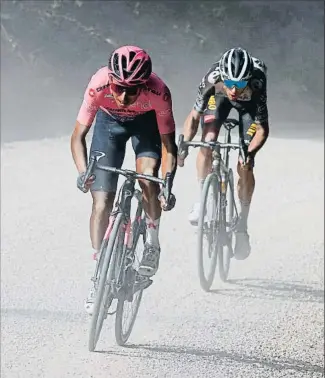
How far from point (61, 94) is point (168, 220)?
2.25m

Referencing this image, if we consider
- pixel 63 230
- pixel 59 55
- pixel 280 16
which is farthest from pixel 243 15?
pixel 63 230

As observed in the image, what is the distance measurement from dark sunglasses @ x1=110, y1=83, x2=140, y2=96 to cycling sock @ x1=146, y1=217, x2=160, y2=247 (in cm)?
111

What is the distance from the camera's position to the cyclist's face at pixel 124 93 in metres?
3.55

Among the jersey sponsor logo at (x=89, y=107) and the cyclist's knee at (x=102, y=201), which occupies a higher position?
the jersey sponsor logo at (x=89, y=107)

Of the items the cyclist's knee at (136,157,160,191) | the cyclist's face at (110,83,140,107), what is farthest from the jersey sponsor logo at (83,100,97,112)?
the cyclist's knee at (136,157,160,191)

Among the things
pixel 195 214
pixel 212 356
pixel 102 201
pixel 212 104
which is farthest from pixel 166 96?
pixel 195 214

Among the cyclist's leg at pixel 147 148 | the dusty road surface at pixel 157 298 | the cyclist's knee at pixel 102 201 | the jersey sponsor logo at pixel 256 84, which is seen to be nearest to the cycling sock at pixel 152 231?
the cyclist's leg at pixel 147 148

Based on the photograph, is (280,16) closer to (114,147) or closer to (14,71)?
(14,71)

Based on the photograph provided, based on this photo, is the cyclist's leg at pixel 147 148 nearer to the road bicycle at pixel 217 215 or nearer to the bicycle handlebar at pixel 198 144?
the bicycle handlebar at pixel 198 144

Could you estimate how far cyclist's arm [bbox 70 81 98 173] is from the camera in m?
3.70

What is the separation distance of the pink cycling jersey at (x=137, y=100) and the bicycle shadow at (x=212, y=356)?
191cm

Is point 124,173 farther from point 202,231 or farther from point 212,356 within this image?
point 202,231

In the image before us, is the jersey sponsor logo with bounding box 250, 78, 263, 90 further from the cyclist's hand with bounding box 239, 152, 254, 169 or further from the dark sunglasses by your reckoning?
the dark sunglasses

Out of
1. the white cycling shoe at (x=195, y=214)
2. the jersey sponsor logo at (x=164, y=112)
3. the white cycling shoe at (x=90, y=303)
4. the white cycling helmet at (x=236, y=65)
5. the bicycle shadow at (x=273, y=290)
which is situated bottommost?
the white cycling shoe at (x=90, y=303)
